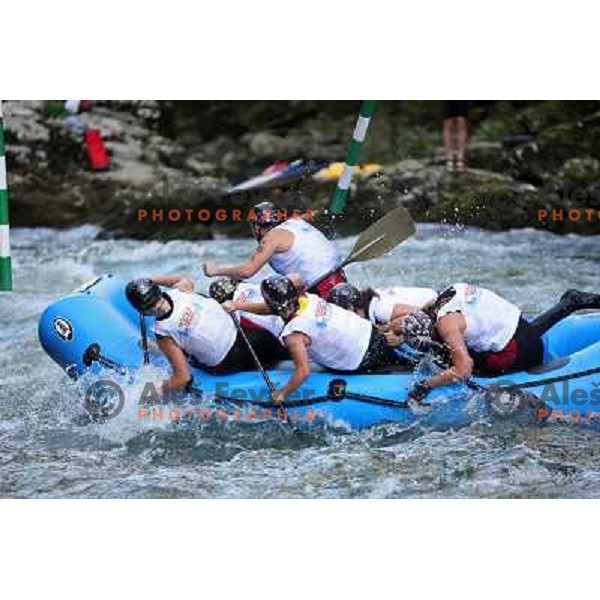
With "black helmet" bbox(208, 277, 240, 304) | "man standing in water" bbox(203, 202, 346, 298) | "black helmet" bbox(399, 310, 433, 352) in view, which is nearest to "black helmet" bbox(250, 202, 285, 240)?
"man standing in water" bbox(203, 202, 346, 298)

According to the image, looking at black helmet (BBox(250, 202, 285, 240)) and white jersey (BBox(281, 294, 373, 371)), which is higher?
black helmet (BBox(250, 202, 285, 240))

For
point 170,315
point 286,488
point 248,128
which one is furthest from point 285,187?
point 286,488

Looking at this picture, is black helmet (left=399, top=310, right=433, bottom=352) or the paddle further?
the paddle

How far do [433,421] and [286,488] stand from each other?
533 mm

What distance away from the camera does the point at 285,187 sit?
5383 millimetres

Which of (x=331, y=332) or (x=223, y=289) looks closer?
(x=331, y=332)

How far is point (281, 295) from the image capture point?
16.3 ft

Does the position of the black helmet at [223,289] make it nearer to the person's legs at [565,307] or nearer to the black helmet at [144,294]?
the black helmet at [144,294]

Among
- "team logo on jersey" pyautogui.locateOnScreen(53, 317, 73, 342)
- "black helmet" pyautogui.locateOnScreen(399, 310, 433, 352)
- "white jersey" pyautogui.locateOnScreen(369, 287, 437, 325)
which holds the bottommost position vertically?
"team logo on jersey" pyautogui.locateOnScreen(53, 317, 73, 342)

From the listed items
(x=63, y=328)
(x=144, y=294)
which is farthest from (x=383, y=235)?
(x=63, y=328)

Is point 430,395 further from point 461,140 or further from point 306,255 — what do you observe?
point 461,140

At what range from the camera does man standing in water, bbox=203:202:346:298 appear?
17.4ft

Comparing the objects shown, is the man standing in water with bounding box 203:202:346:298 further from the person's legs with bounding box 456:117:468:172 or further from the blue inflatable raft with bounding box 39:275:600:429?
the person's legs with bounding box 456:117:468:172

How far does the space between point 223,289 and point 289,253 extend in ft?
Result: 0.84
